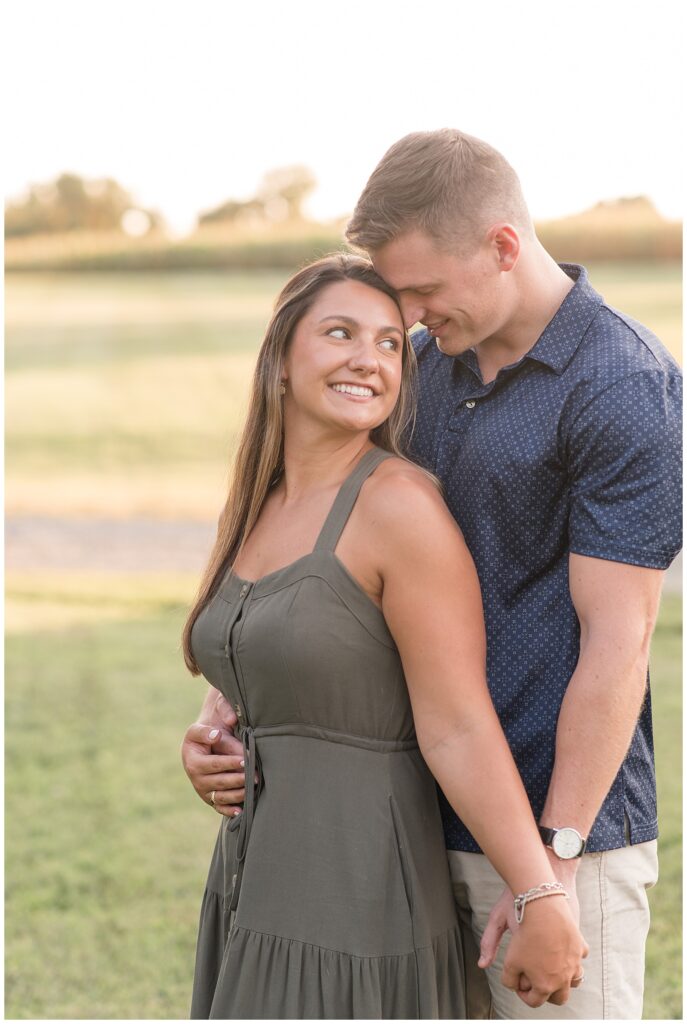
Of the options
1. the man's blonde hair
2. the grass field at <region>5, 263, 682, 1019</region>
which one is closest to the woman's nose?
the man's blonde hair

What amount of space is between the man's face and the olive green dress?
348mm

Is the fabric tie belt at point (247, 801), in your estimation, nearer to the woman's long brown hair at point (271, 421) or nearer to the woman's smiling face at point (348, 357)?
the woman's long brown hair at point (271, 421)

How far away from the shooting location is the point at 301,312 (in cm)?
238

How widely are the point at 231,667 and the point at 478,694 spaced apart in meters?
0.47

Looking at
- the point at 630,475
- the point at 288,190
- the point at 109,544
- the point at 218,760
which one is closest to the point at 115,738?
the point at 218,760

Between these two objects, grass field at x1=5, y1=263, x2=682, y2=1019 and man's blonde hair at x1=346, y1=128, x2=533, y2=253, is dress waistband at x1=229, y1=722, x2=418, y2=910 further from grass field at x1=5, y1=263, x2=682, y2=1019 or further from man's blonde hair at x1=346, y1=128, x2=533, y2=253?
man's blonde hair at x1=346, y1=128, x2=533, y2=253

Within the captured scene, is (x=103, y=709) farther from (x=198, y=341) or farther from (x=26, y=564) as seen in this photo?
(x=198, y=341)

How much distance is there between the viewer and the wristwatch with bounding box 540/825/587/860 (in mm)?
2211

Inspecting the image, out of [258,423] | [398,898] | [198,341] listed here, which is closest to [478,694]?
[398,898]

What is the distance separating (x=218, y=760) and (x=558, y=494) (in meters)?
0.85

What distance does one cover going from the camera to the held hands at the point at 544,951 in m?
2.13

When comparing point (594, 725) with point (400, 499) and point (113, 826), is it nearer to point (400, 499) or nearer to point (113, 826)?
point (400, 499)

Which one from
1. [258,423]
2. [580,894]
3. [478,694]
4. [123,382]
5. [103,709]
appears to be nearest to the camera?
[478,694]

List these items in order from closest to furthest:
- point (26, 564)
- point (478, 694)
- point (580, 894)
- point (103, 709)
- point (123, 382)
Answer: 1. point (478, 694)
2. point (580, 894)
3. point (103, 709)
4. point (26, 564)
5. point (123, 382)
